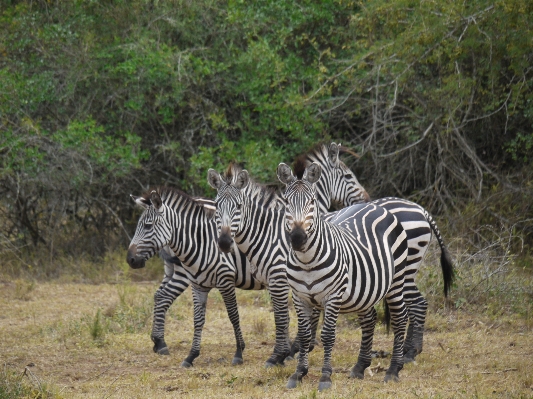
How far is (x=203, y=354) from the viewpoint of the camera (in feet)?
28.1

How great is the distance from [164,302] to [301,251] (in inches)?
116

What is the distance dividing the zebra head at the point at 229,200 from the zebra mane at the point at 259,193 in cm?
9

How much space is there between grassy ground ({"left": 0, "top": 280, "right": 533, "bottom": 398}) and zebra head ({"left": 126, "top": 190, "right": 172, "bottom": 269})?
3.61ft

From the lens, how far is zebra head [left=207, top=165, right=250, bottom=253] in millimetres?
7211

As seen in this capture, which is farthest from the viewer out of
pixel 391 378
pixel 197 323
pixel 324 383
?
pixel 197 323

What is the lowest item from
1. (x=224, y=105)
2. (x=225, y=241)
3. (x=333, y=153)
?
(x=225, y=241)

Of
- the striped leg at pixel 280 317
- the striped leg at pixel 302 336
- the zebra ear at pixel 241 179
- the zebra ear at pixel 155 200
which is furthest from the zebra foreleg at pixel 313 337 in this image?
the zebra ear at pixel 155 200

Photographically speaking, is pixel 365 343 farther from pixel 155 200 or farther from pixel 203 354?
pixel 155 200

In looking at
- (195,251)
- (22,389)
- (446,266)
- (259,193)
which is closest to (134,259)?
(195,251)

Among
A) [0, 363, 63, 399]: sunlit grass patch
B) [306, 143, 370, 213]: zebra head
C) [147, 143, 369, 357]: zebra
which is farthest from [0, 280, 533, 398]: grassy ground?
[306, 143, 370, 213]: zebra head

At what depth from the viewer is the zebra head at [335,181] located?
363 inches

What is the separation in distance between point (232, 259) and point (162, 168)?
6511 millimetres

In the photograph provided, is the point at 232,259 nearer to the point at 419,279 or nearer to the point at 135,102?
the point at 419,279

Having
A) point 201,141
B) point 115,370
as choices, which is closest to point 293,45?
point 201,141
